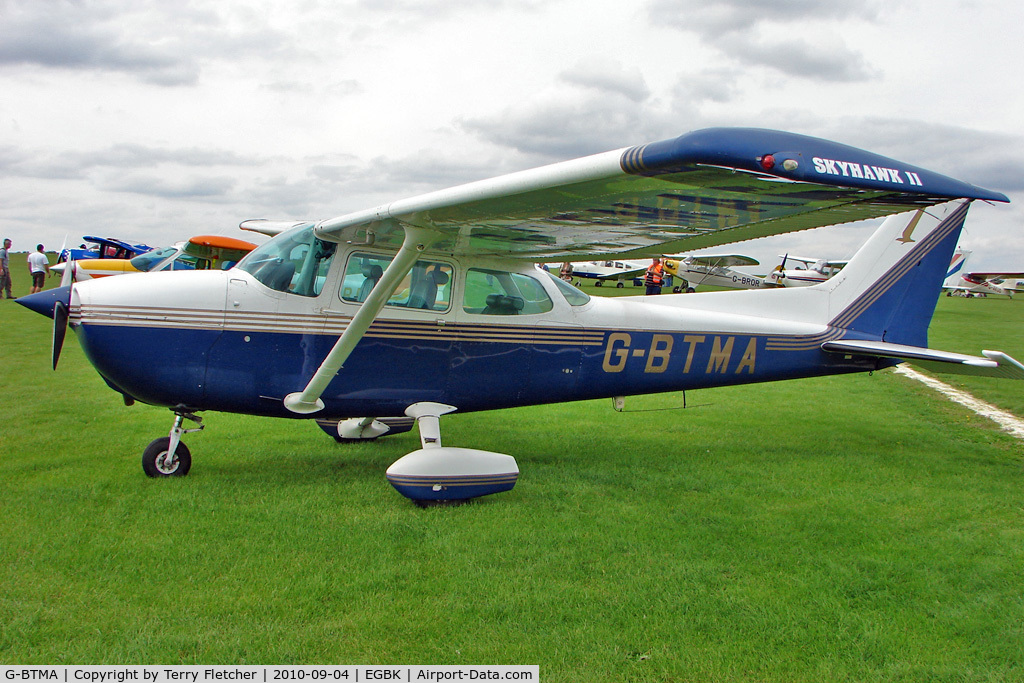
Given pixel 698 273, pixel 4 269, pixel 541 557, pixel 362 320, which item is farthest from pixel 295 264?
pixel 698 273

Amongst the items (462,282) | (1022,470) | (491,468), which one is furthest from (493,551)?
(1022,470)

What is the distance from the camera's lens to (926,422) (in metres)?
8.20

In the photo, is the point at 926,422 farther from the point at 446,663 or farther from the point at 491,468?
the point at 446,663

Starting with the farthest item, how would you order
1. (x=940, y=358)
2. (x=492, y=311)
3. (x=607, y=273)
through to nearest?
(x=607, y=273) → (x=940, y=358) → (x=492, y=311)

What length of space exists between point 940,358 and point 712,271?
117 ft

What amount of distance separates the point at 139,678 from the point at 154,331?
2772 mm

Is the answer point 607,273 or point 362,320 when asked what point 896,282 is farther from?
point 607,273

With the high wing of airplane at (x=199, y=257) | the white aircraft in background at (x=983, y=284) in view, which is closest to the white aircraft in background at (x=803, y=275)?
the white aircraft in background at (x=983, y=284)

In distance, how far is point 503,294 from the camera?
19.1 ft

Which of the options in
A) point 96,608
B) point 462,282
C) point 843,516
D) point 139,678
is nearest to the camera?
point 139,678

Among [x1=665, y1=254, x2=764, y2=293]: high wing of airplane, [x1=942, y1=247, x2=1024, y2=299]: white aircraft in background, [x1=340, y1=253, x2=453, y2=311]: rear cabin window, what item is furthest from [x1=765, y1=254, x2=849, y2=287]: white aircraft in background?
[x1=340, y1=253, x2=453, y2=311]: rear cabin window

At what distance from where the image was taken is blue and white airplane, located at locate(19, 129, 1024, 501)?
355cm

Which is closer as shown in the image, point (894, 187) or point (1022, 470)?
point (894, 187)

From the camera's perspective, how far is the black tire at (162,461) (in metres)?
5.27
